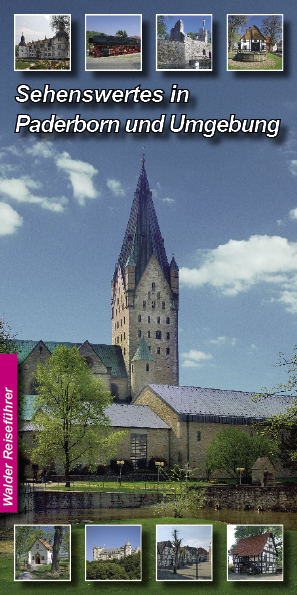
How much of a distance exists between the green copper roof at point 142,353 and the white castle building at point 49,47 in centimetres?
7644

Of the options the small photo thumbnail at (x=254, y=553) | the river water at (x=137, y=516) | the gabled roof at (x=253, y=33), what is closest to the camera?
the small photo thumbnail at (x=254, y=553)

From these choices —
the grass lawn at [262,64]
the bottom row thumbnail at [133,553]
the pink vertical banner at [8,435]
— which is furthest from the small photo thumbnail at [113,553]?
the grass lawn at [262,64]

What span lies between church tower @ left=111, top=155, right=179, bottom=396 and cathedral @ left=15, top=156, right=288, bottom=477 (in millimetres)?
143

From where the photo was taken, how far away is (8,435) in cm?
1510

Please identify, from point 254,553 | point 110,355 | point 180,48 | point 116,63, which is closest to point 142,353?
point 110,355

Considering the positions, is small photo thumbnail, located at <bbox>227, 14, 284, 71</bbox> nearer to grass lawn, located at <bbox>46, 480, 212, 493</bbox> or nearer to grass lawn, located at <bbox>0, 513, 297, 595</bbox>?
grass lawn, located at <bbox>0, 513, 297, 595</bbox>

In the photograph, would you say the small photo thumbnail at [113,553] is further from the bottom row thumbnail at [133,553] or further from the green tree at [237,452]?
the green tree at [237,452]

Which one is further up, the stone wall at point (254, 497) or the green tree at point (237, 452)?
the green tree at point (237, 452)

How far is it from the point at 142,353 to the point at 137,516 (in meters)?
63.4

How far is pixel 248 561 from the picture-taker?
14.4 m

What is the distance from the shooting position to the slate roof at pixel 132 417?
57969 millimetres

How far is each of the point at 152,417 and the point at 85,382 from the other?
61.0ft

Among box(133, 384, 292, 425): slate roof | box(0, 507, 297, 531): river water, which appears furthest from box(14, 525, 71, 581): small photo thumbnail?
box(133, 384, 292, 425): slate roof

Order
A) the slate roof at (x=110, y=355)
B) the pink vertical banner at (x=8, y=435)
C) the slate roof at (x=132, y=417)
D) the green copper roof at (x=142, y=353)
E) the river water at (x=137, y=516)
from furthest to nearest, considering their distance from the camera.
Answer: the green copper roof at (x=142, y=353) < the slate roof at (x=110, y=355) < the slate roof at (x=132, y=417) < the river water at (x=137, y=516) < the pink vertical banner at (x=8, y=435)
